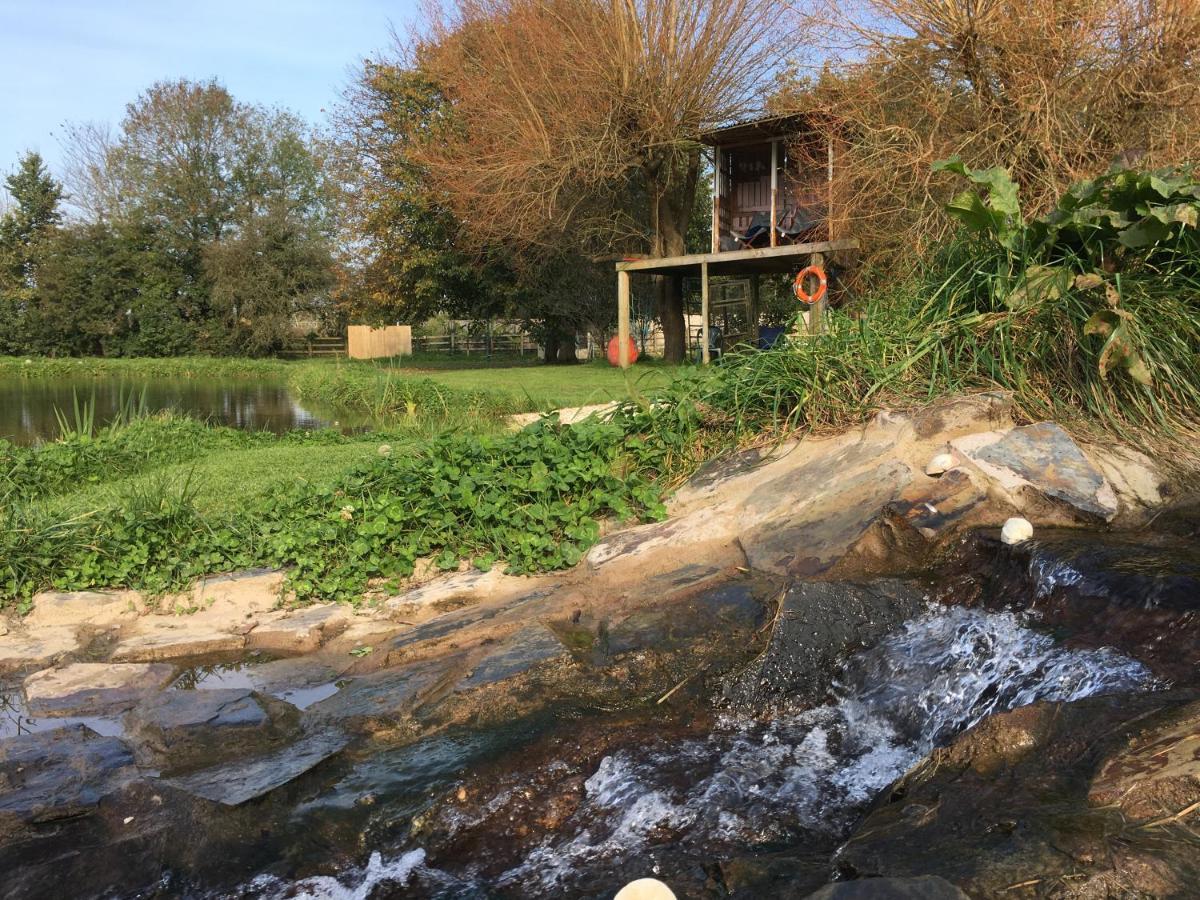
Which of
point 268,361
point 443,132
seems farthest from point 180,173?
point 443,132

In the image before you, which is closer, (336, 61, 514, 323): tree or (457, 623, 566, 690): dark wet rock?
(457, 623, 566, 690): dark wet rock

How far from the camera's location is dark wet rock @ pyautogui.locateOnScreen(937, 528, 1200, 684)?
3332 millimetres

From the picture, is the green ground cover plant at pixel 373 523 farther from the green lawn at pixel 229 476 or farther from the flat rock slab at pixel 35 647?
the flat rock slab at pixel 35 647

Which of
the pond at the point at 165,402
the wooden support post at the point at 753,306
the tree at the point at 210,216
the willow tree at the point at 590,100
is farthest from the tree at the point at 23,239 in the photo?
the wooden support post at the point at 753,306

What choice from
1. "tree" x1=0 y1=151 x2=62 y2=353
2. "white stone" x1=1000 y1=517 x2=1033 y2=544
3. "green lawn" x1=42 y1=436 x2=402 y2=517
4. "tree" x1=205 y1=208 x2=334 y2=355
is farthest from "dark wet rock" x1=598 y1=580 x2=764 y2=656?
"tree" x1=0 y1=151 x2=62 y2=353

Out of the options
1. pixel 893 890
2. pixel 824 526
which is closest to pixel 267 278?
pixel 824 526

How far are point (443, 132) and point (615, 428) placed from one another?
1952 cm

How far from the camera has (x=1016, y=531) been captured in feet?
14.0

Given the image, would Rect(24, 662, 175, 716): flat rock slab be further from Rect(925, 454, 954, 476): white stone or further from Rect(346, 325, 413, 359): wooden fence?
Rect(346, 325, 413, 359): wooden fence

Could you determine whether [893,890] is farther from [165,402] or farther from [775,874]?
[165,402]

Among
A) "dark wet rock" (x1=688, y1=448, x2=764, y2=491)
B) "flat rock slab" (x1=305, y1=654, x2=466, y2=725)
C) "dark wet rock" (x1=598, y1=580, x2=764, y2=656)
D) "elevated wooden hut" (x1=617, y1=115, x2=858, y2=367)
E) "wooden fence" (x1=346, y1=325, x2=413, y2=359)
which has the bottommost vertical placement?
"flat rock slab" (x1=305, y1=654, x2=466, y2=725)

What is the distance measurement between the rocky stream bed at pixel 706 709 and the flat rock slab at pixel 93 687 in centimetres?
1

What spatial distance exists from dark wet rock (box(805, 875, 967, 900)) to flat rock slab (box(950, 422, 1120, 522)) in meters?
3.03

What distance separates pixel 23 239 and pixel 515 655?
3989 cm
